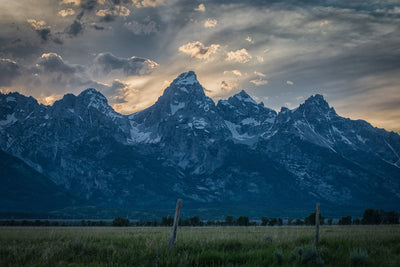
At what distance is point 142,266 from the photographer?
39.2ft

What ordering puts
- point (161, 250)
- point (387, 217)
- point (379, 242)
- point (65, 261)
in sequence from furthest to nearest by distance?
point (387, 217) < point (379, 242) < point (161, 250) < point (65, 261)

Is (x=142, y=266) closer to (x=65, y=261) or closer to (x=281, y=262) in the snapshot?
(x=65, y=261)

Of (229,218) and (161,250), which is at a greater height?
(161,250)

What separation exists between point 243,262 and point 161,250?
165 inches

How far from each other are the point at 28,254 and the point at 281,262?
11994mm

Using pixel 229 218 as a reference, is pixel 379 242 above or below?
above

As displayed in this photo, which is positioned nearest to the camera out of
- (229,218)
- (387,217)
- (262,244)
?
(262,244)

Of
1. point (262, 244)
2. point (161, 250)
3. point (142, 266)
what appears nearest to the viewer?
point (142, 266)

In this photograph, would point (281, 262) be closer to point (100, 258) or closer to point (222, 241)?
point (222, 241)

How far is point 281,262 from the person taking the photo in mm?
13359

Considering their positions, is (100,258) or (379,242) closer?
(100,258)

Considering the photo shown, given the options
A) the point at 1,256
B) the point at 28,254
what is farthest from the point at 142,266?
the point at 1,256

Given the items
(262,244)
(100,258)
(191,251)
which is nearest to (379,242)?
(262,244)

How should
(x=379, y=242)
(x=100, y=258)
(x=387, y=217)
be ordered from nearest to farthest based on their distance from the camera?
(x=100, y=258) < (x=379, y=242) < (x=387, y=217)
